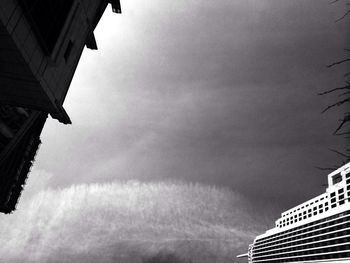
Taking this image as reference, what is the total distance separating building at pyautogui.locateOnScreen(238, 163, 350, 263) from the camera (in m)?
85.9

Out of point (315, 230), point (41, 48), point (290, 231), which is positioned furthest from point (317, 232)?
point (41, 48)

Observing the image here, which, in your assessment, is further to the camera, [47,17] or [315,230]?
[315,230]

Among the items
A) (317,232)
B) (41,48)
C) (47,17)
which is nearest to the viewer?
(41,48)

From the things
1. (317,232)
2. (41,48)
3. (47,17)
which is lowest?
(317,232)

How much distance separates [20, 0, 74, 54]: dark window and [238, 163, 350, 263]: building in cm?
6704

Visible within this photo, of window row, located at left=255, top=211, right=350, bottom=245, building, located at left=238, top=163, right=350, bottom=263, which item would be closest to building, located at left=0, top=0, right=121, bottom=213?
building, located at left=238, top=163, right=350, bottom=263

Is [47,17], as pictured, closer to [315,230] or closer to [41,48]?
[41,48]

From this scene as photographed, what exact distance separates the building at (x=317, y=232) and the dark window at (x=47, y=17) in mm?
67043

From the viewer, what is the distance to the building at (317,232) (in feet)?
282

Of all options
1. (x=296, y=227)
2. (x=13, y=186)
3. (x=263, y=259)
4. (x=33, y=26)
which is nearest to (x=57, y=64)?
(x=33, y=26)

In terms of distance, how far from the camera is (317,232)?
101625mm

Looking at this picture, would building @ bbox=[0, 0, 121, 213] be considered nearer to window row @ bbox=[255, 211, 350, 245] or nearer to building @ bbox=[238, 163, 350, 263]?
building @ bbox=[238, 163, 350, 263]

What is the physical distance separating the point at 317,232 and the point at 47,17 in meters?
113

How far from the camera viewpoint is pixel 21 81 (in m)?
22.4
